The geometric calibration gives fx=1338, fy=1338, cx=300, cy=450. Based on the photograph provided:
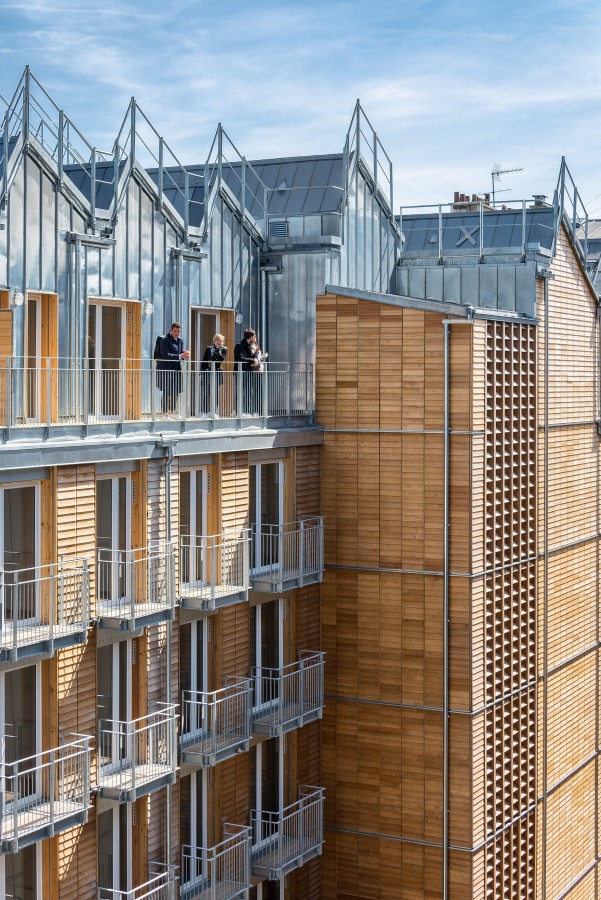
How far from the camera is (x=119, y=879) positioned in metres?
22.9

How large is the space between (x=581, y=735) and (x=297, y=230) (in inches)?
569

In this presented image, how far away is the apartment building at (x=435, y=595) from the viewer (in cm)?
2752

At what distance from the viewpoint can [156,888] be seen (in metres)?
22.7

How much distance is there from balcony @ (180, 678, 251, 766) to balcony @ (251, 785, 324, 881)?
2.57m

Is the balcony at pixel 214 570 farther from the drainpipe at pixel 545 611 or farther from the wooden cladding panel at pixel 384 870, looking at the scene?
the drainpipe at pixel 545 611

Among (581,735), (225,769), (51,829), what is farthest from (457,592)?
(51,829)

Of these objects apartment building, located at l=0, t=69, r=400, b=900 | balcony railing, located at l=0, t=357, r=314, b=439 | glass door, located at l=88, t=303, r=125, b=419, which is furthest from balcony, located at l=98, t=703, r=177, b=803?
glass door, located at l=88, t=303, r=125, b=419

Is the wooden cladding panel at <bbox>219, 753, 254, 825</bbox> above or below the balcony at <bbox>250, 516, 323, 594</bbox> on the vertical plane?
below

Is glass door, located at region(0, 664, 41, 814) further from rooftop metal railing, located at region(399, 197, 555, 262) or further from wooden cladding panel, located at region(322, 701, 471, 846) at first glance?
rooftop metal railing, located at region(399, 197, 555, 262)

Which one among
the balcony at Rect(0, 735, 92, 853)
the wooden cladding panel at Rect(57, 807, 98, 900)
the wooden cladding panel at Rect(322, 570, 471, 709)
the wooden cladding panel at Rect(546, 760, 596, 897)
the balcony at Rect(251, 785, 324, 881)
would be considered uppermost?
the wooden cladding panel at Rect(322, 570, 471, 709)

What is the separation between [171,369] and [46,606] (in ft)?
20.8

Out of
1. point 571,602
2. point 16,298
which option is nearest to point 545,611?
point 571,602

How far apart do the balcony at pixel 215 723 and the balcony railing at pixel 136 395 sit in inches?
200

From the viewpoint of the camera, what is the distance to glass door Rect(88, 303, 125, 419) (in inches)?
925
